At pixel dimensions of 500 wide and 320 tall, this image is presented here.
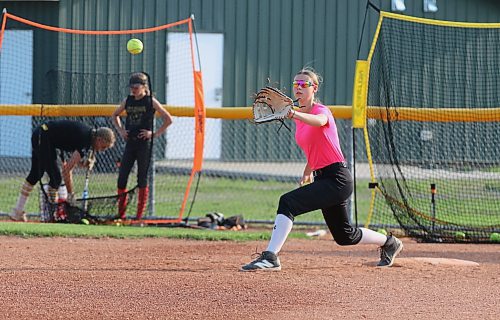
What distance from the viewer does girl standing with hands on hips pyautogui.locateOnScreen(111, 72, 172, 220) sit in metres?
12.6

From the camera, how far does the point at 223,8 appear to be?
72.4ft

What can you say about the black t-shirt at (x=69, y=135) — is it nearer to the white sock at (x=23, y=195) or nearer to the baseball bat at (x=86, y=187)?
the baseball bat at (x=86, y=187)

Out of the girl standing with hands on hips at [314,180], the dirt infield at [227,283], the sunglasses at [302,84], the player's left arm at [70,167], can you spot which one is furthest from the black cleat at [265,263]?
the player's left arm at [70,167]

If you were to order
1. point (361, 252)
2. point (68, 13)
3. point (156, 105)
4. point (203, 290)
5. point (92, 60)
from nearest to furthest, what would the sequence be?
point (203, 290), point (361, 252), point (156, 105), point (92, 60), point (68, 13)

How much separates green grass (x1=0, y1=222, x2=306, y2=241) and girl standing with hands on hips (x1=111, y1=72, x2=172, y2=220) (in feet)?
2.79

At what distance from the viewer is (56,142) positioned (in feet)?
41.7

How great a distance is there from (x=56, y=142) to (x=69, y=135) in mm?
204

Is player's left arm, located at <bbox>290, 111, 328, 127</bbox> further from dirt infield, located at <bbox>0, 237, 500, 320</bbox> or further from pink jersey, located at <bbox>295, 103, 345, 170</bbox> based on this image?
dirt infield, located at <bbox>0, 237, 500, 320</bbox>

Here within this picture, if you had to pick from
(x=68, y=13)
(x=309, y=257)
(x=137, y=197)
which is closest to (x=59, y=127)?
(x=137, y=197)

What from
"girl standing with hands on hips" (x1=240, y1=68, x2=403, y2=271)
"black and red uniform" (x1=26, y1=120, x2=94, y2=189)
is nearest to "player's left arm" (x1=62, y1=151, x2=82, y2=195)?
"black and red uniform" (x1=26, y1=120, x2=94, y2=189)

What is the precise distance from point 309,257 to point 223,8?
13246 mm

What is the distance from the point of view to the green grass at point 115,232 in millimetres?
11016

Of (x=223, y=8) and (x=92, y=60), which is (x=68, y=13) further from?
(x=92, y=60)

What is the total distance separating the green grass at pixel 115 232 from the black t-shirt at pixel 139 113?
144cm
